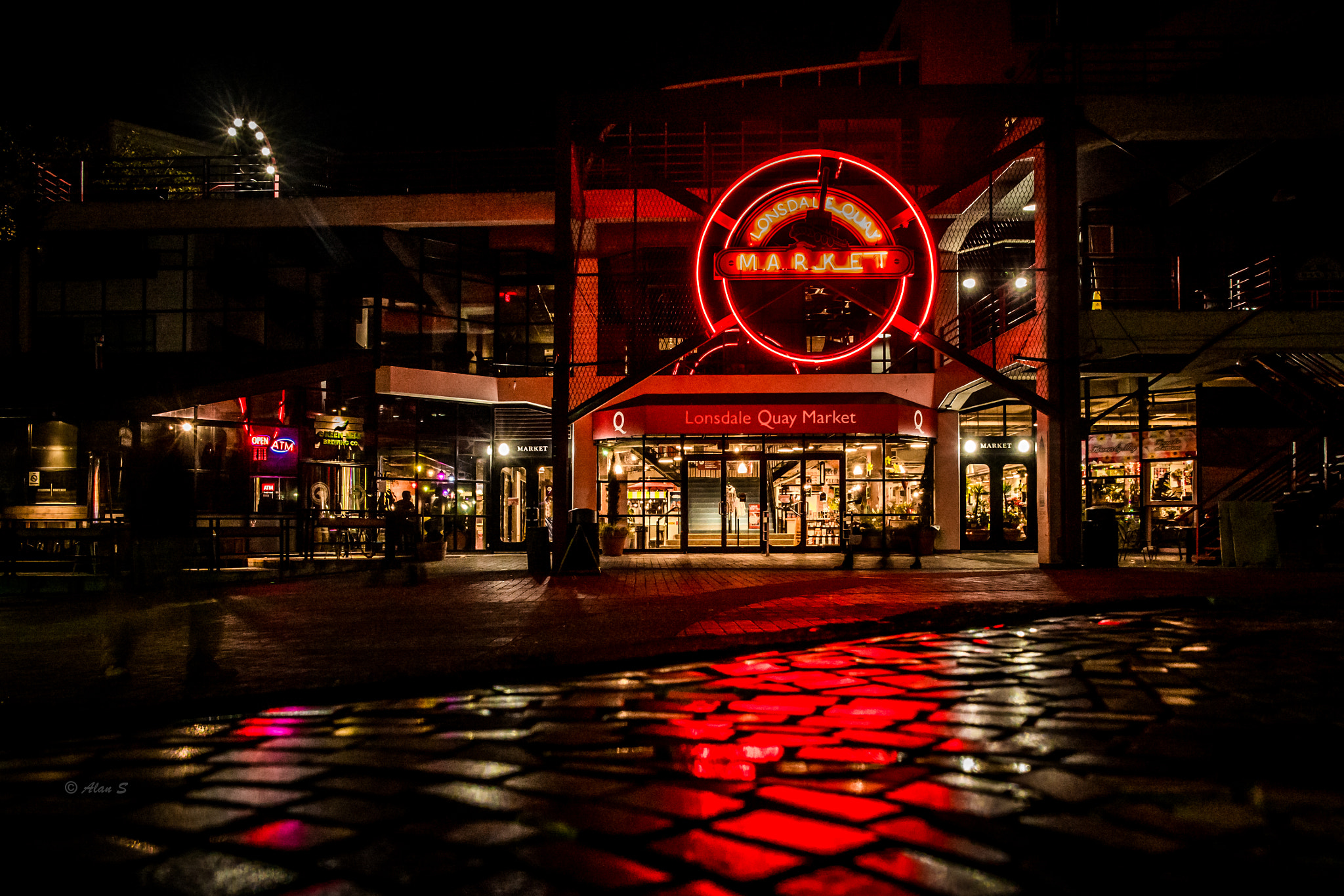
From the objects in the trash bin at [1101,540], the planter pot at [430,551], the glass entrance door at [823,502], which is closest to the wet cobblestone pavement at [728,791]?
the trash bin at [1101,540]

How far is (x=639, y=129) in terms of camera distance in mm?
22172

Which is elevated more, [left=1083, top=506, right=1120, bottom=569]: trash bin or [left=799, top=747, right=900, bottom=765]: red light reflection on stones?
[left=1083, top=506, right=1120, bottom=569]: trash bin

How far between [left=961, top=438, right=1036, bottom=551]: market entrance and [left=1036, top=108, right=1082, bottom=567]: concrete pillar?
268 inches

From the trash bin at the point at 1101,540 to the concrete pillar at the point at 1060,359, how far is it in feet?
0.52

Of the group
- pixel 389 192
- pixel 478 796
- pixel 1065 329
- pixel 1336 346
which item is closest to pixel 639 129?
pixel 389 192

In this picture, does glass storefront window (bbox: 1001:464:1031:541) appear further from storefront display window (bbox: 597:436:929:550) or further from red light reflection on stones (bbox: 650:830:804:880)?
red light reflection on stones (bbox: 650:830:804:880)

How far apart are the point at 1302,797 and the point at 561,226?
1395cm

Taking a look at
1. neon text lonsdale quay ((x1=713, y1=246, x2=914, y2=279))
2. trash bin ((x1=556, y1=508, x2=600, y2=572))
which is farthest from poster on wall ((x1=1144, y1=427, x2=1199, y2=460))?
trash bin ((x1=556, y1=508, x2=600, y2=572))

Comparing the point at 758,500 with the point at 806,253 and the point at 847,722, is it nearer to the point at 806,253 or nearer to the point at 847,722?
the point at 806,253

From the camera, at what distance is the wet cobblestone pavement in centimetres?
296

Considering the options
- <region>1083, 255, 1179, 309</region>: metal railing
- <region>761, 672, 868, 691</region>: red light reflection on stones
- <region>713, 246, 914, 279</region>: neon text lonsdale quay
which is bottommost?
<region>761, 672, 868, 691</region>: red light reflection on stones

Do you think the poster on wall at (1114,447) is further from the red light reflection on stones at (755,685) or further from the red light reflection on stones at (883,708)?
the red light reflection on stones at (883,708)

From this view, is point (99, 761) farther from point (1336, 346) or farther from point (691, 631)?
point (1336, 346)

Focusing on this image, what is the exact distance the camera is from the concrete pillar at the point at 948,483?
22250 millimetres
